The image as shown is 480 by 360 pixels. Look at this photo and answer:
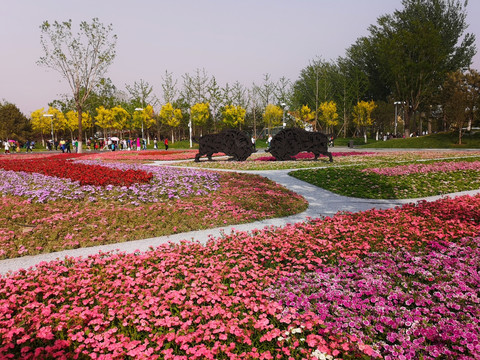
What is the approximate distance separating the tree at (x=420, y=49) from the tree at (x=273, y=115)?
59.6ft

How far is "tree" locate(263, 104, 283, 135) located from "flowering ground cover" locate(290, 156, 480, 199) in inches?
1707

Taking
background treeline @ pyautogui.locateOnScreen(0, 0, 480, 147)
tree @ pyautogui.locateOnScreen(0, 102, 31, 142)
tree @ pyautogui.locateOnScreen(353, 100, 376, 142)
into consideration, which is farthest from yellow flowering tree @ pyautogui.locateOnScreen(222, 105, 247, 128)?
tree @ pyautogui.locateOnScreen(0, 102, 31, 142)

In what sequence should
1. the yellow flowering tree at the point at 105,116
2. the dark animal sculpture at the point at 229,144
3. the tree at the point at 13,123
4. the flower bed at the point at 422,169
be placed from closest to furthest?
the flower bed at the point at 422,169 < the dark animal sculpture at the point at 229,144 < the yellow flowering tree at the point at 105,116 < the tree at the point at 13,123

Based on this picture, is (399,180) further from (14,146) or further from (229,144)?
(14,146)

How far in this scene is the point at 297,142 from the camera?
20.6 meters

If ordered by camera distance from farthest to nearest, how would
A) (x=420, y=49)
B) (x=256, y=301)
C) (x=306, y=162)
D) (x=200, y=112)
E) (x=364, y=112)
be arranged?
1. (x=364, y=112)
2. (x=200, y=112)
3. (x=420, y=49)
4. (x=306, y=162)
5. (x=256, y=301)

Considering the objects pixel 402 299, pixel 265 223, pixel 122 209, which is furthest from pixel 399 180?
pixel 122 209

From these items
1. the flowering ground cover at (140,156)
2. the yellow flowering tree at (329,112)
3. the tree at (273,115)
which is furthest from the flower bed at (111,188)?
the yellow flowering tree at (329,112)

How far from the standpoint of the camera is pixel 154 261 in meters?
5.07

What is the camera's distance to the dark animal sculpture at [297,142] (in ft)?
66.9

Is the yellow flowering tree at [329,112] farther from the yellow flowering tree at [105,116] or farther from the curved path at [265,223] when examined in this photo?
the curved path at [265,223]

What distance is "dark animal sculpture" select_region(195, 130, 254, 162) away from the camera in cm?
2081

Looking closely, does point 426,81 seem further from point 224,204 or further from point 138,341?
point 138,341

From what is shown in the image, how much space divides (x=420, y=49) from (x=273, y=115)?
2385 centimetres
